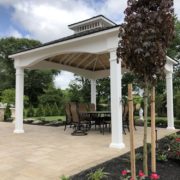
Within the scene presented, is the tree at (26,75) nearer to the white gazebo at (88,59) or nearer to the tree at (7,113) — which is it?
the tree at (7,113)

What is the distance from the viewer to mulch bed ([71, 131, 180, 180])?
3.81m

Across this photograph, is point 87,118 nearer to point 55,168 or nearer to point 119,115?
point 119,115

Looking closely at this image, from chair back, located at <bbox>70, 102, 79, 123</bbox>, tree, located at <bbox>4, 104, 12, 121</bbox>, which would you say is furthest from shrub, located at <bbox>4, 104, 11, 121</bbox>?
chair back, located at <bbox>70, 102, 79, 123</bbox>

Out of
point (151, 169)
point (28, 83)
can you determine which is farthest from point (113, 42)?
point (28, 83)

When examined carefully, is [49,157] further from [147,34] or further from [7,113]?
[7,113]

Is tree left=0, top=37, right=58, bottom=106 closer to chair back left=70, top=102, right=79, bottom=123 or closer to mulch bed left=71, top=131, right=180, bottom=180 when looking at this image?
chair back left=70, top=102, right=79, bottom=123

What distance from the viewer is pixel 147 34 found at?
3.34 meters

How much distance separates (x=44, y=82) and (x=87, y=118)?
23098 millimetres

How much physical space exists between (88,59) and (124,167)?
24.1 ft

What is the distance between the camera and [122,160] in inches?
193

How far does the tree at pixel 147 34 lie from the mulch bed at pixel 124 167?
1.63 metres

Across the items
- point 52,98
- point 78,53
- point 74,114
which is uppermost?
point 78,53

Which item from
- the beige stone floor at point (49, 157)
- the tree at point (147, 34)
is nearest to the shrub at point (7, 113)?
the beige stone floor at point (49, 157)

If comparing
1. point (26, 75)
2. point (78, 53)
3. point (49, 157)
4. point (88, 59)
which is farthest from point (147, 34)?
point (26, 75)
